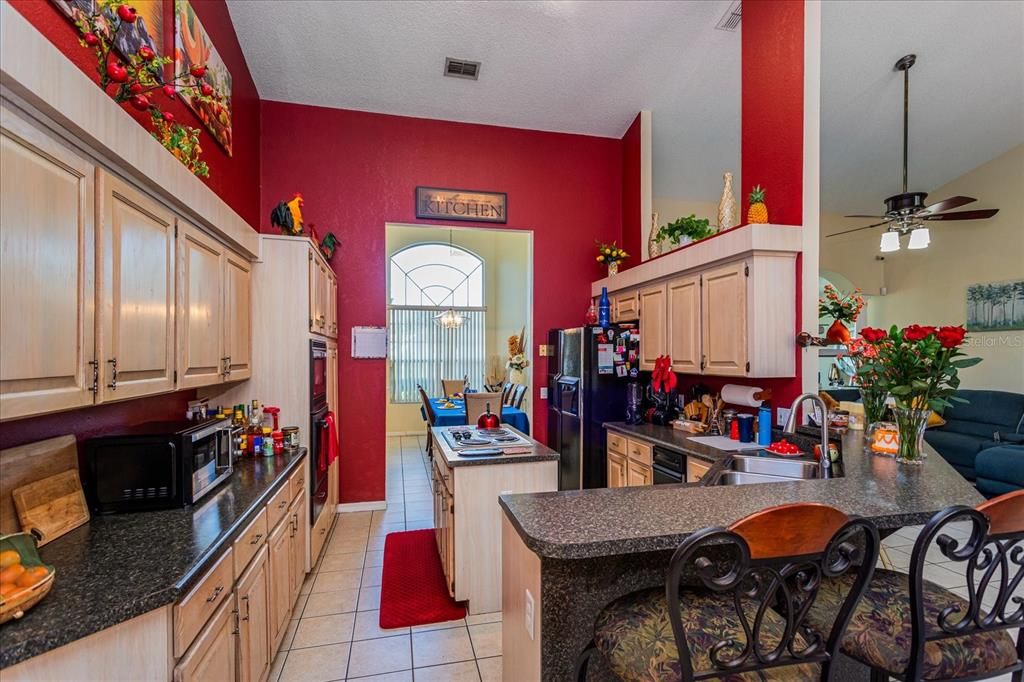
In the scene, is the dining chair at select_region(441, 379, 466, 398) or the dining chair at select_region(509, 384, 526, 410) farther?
the dining chair at select_region(441, 379, 466, 398)

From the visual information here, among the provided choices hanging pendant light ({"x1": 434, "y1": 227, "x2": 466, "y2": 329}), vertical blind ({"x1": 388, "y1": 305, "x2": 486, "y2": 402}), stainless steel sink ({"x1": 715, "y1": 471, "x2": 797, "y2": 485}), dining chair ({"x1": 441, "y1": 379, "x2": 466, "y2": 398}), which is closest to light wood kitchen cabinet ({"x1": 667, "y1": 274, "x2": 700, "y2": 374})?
stainless steel sink ({"x1": 715, "y1": 471, "x2": 797, "y2": 485})

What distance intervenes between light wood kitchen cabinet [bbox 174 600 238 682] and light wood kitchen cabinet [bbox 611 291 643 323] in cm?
350

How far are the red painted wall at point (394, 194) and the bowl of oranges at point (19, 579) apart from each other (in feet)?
10.7

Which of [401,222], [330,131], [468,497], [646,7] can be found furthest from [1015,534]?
[330,131]

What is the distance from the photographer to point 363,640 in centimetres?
236

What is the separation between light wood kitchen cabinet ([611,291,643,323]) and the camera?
4.18 meters

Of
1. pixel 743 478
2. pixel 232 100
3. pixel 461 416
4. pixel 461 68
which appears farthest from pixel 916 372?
pixel 232 100

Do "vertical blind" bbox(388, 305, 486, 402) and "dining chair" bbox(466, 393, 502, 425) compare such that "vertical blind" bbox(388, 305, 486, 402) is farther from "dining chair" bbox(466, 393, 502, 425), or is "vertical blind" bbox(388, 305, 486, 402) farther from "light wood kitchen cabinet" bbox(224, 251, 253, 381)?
"light wood kitchen cabinet" bbox(224, 251, 253, 381)

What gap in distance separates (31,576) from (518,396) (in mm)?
Result: 4887

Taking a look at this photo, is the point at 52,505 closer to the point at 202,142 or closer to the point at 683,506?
the point at 683,506

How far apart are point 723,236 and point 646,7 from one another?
1744 millimetres

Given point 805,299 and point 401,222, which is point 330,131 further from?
point 805,299

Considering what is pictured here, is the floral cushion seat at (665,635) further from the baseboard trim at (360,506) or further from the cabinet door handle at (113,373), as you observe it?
the baseboard trim at (360,506)

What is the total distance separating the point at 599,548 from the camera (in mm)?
1138
